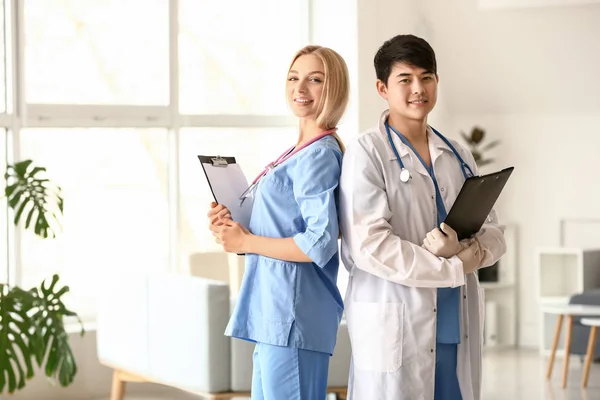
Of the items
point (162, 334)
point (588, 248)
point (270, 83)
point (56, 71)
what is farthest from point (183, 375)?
point (588, 248)

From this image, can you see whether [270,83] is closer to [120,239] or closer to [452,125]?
[120,239]

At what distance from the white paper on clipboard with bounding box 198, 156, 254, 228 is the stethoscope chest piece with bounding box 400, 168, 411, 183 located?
19.1 inches

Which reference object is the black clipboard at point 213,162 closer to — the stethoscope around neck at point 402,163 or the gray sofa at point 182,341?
the stethoscope around neck at point 402,163

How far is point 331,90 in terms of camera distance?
2438mm

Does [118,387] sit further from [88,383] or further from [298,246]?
[298,246]

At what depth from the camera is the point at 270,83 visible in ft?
19.5

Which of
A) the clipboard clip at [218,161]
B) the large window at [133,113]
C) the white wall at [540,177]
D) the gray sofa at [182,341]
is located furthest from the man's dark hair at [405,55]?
the white wall at [540,177]

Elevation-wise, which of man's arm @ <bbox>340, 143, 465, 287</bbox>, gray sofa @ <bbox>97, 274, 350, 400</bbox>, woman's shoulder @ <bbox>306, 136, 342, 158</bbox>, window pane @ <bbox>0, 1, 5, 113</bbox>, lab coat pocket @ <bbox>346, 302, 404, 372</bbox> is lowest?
gray sofa @ <bbox>97, 274, 350, 400</bbox>

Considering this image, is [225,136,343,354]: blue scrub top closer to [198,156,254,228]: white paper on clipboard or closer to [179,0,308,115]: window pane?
[198,156,254,228]: white paper on clipboard

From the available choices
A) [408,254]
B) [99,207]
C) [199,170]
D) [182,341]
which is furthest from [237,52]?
[408,254]

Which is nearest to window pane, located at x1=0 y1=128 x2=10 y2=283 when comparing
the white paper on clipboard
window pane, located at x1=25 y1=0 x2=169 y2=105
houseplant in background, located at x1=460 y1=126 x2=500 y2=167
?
window pane, located at x1=25 y1=0 x2=169 y2=105

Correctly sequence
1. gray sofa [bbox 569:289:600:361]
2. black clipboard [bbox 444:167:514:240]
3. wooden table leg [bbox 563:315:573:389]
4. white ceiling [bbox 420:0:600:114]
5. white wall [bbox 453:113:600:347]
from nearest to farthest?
1. black clipboard [bbox 444:167:514:240]
2. wooden table leg [bbox 563:315:573:389]
3. gray sofa [bbox 569:289:600:361]
4. white ceiling [bbox 420:0:600:114]
5. white wall [bbox 453:113:600:347]

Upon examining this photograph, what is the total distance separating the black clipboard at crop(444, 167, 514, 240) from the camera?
212 centimetres

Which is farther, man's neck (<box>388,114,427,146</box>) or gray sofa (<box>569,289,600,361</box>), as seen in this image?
gray sofa (<box>569,289,600,361</box>)
